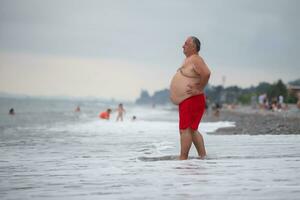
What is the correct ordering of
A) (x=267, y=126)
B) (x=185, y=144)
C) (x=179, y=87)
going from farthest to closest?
(x=267, y=126) < (x=179, y=87) < (x=185, y=144)

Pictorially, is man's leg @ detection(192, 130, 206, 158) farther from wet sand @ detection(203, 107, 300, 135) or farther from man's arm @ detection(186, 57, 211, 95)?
wet sand @ detection(203, 107, 300, 135)

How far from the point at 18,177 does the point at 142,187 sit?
1.42m

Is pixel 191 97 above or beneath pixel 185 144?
above

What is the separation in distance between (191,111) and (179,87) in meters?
0.34

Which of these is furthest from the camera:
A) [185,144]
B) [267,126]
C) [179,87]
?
[267,126]

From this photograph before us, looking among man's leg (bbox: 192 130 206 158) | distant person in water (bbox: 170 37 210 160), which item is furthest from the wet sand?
distant person in water (bbox: 170 37 210 160)

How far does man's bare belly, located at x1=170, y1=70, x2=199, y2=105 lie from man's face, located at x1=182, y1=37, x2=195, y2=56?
0.27 m

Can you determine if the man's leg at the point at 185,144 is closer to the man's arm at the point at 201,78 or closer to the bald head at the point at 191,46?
the man's arm at the point at 201,78

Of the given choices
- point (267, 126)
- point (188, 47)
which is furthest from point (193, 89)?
point (267, 126)

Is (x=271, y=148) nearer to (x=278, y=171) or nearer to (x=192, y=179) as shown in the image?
(x=278, y=171)

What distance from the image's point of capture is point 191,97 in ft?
19.8

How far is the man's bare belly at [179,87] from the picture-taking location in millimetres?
6051

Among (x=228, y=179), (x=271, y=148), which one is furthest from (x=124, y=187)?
(x=271, y=148)

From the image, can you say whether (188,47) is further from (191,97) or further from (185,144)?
(185,144)
